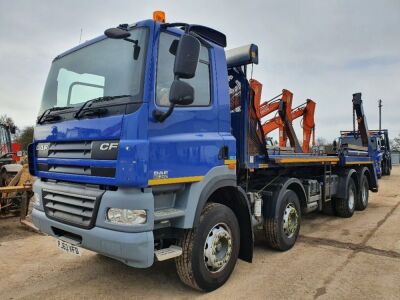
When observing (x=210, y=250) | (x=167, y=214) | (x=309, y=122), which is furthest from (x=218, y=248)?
(x=309, y=122)

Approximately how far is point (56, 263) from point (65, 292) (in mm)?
1077

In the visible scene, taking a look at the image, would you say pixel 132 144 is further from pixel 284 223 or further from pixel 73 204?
pixel 284 223

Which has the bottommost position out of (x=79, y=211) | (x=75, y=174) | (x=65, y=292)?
(x=65, y=292)

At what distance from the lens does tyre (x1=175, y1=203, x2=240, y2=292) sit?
381cm

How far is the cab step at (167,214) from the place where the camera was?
3430 mm

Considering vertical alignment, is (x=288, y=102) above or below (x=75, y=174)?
above

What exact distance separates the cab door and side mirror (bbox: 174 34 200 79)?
297 mm

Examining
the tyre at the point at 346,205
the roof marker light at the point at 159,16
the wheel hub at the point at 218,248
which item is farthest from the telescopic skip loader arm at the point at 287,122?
the roof marker light at the point at 159,16

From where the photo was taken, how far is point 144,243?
3273 mm

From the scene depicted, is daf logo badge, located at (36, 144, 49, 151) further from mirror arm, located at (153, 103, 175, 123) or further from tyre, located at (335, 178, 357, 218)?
tyre, located at (335, 178, 357, 218)

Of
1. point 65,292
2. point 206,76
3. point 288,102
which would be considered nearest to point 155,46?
point 206,76

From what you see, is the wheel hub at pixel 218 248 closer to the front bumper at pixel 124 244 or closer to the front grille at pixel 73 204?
the front bumper at pixel 124 244

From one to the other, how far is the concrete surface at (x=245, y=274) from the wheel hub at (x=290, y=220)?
0.88 ft

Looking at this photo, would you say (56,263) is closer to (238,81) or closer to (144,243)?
(144,243)
